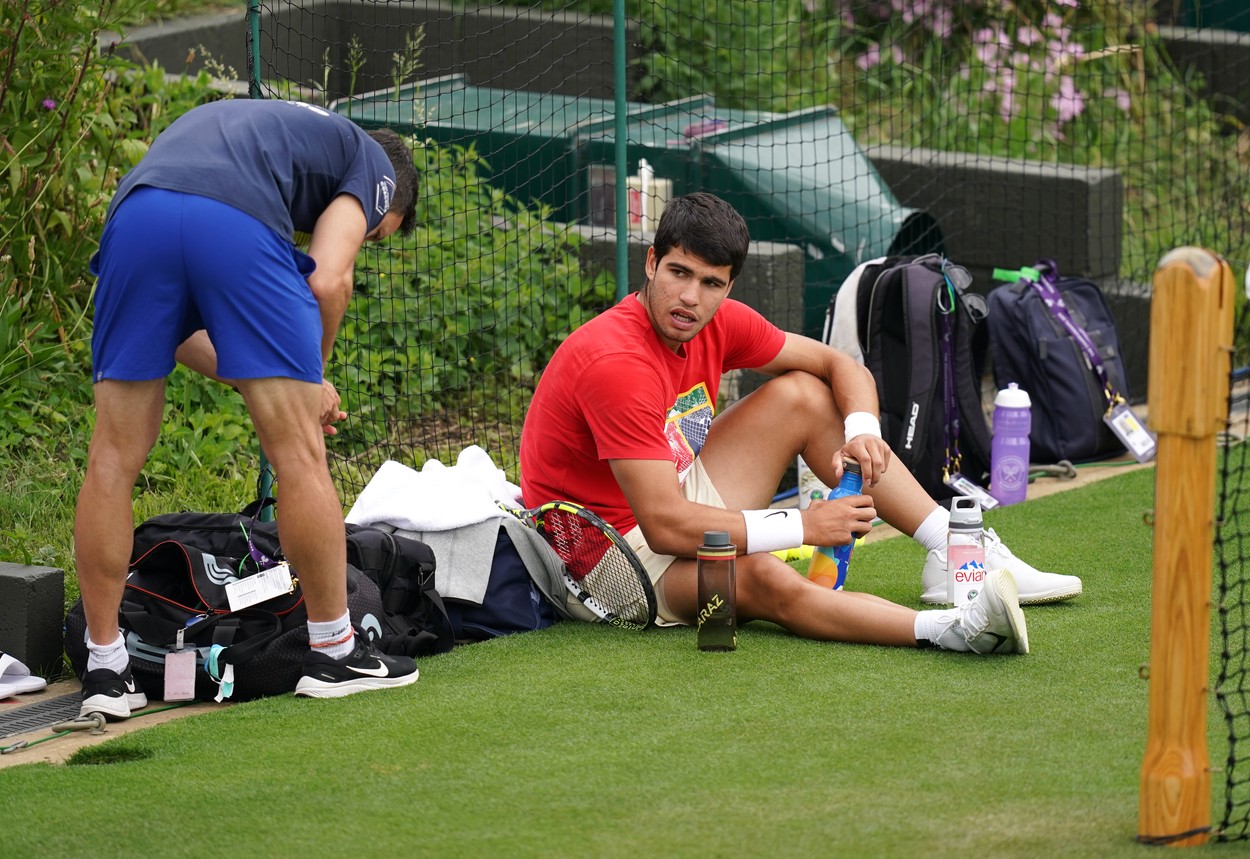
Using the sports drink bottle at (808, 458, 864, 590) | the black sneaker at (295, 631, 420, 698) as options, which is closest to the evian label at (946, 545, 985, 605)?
the sports drink bottle at (808, 458, 864, 590)

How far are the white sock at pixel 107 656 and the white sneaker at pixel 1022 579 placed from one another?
214 cm

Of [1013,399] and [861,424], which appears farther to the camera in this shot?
[1013,399]

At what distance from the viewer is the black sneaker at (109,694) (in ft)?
11.9

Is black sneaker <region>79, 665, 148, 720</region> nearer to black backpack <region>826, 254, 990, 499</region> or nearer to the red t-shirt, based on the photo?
the red t-shirt

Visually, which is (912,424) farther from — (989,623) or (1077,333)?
(989,623)

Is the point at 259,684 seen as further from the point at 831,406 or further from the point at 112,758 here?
the point at 831,406

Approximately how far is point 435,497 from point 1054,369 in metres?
2.98

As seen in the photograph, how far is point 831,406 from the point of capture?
455 cm

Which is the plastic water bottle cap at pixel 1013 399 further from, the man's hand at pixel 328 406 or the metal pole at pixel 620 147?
the man's hand at pixel 328 406

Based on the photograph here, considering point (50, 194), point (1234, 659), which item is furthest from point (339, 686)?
point (50, 194)

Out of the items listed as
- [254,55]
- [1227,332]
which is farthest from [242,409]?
[1227,332]

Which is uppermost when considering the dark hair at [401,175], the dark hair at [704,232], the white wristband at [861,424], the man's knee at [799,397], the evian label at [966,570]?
the dark hair at [401,175]

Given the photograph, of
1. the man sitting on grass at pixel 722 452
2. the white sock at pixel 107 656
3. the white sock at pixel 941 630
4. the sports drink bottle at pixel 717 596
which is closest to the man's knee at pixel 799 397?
the man sitting on grass at pixel 722 452

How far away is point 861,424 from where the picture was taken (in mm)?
4336
